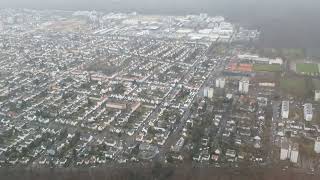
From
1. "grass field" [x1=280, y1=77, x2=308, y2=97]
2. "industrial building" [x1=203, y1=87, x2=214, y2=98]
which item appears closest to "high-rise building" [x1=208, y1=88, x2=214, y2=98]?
"industrial building" [x1=203, y1=87, x2=214, y2=98]

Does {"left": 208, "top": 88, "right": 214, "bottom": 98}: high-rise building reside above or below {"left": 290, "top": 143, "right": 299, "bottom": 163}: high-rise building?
above

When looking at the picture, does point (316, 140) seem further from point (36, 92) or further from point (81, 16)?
point (81, 16)

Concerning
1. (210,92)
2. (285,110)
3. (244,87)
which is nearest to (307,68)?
(244,87)

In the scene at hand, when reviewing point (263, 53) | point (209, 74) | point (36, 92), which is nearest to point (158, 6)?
point (263, 53)

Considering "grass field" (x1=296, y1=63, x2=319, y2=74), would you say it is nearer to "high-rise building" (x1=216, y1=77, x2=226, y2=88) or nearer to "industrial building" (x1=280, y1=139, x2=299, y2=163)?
"high-rise building" (x1=216, y1=77, x2=226, y2=88)

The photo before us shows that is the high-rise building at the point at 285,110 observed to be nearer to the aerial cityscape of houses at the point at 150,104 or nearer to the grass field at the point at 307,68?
the aerial cityscape of houses at the point at 150,104

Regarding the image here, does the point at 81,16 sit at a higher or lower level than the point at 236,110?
higher

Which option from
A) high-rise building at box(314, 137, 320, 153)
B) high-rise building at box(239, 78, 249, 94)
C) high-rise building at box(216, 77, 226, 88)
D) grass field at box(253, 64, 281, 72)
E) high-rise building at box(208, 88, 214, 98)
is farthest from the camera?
grass field at box(253, 64, 281, 72)

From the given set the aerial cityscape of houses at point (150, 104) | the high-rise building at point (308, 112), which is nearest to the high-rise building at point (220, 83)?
the aerial cityscape of houses at point (150, 104)
